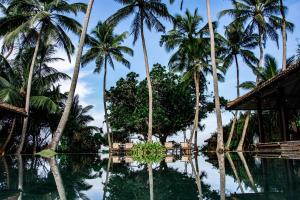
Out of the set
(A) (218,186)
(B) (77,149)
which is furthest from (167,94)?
(A) (218,186)

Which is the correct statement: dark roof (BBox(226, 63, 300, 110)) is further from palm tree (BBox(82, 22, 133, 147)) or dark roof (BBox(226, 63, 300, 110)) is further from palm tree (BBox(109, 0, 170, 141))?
palm tree (BBox(82, 22, 133, 147))

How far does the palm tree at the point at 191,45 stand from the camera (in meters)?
30.8

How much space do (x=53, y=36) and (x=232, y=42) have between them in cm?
1404

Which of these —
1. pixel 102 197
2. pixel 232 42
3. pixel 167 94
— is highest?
pixel 232 42

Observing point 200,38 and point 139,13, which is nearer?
point 139,13

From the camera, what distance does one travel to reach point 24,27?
72.9 ft

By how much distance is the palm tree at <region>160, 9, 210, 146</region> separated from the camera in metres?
30.8

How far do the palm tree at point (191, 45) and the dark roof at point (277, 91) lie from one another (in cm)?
747

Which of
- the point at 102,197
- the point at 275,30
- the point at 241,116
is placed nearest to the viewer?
the point at 102,197

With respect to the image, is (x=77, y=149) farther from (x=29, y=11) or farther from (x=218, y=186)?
(x=218, y=186)

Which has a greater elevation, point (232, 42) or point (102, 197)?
point (232, 42)

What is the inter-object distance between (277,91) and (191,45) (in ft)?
43.0

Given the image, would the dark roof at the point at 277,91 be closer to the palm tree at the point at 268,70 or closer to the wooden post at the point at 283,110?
the wooden post at the point at 283,110

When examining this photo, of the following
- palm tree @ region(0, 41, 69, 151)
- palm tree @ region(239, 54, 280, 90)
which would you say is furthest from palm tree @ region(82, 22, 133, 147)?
palm tree @ region(239, 54, 280, 90)
